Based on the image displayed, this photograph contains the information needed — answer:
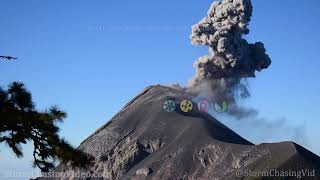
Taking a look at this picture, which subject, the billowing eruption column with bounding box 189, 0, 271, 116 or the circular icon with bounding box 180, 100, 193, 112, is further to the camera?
the circular icon with bounding box 180, 100, 193, 112

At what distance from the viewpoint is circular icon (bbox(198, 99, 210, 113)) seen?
178m

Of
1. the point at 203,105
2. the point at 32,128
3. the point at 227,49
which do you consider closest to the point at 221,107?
the point at 203,105

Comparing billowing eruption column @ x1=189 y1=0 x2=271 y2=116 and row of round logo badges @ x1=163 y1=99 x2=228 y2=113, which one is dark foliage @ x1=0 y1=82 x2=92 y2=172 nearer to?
billowing eruption column @ x1=189 y1=0 x2=271 y2=116

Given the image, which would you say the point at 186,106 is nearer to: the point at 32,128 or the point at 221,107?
the point at 221,107

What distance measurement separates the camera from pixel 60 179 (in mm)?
163375

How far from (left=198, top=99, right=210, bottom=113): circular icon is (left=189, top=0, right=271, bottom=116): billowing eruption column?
65.8 feet

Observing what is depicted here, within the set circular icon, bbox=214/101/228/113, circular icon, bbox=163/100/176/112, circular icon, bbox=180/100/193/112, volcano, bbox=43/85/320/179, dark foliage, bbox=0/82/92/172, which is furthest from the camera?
circular icon, bbox=163/100/176/112

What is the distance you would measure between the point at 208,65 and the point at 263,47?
51.3 feet

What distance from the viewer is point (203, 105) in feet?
604

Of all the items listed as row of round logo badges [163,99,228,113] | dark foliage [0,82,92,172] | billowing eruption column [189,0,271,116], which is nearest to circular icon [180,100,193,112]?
row of round logo badges [163,99,228,113]

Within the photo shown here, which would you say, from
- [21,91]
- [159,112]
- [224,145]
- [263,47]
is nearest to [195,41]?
[263,47]

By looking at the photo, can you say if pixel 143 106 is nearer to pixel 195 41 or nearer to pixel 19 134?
pixel 195 41

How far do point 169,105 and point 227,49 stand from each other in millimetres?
54936

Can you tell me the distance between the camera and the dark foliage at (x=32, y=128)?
35.0 feet
